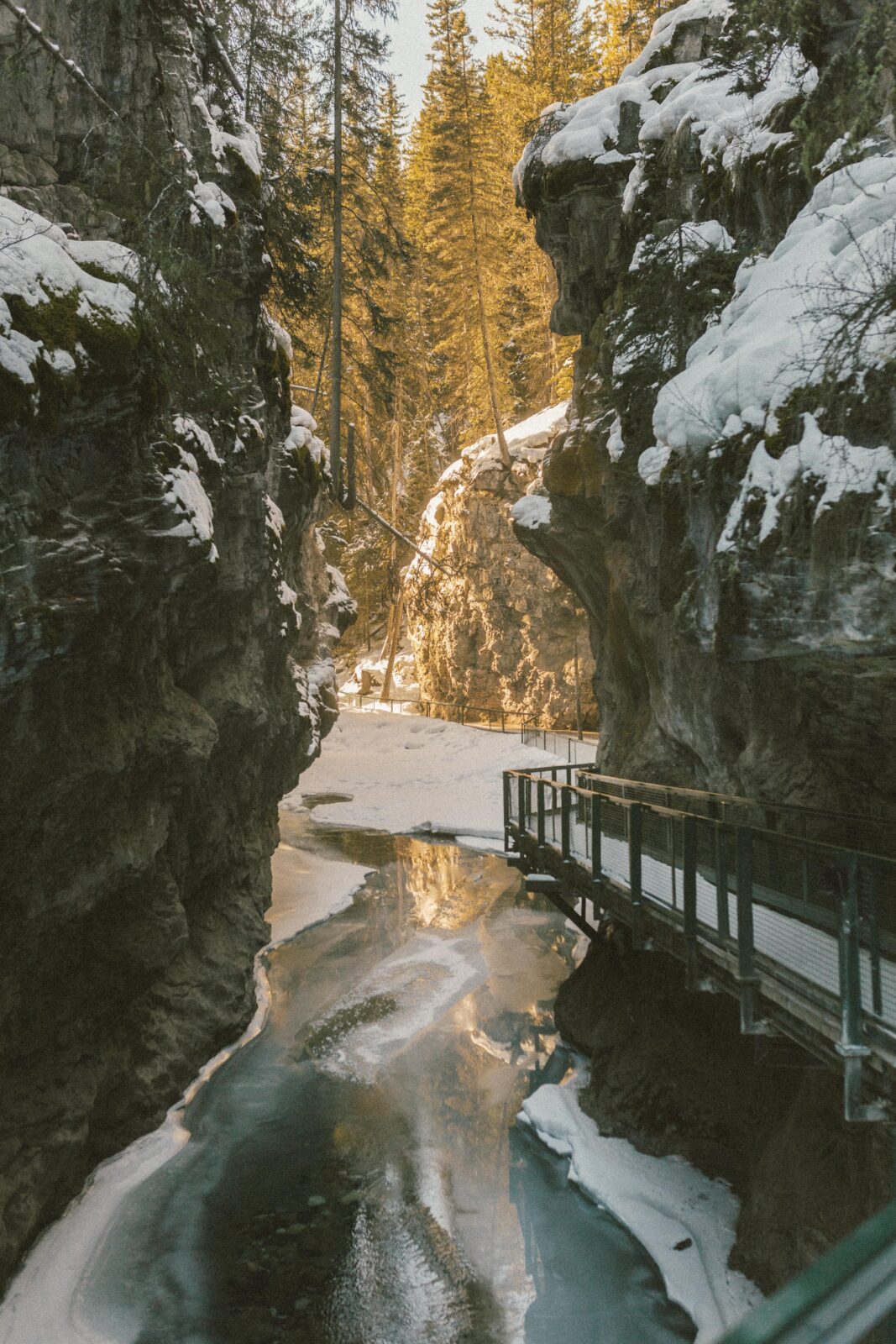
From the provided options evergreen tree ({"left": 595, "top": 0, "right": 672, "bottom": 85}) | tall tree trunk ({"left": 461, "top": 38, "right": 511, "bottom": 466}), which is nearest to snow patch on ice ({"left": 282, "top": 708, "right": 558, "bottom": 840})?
tall tree trunk ({"left": 461, "top": 38, "right": 511, "bottom": 466})

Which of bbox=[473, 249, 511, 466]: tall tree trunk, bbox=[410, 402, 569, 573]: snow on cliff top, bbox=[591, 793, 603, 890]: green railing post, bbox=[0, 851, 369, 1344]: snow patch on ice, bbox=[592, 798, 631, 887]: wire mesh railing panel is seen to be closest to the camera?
bbox=[0, 851, 369, 1344]: snow patch on ice

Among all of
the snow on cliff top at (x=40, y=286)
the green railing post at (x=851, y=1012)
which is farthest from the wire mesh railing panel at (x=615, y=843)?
the snow on cliff top at (x=40, y=286)

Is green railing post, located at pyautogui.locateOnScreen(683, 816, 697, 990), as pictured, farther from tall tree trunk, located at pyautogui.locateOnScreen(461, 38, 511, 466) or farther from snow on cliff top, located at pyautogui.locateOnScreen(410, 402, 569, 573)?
tall tree trunk, located at pyautogui.locateOnScreen(461, 38, 511, 466)

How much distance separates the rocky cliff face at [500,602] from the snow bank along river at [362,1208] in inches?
864

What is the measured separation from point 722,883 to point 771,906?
1.47 feet

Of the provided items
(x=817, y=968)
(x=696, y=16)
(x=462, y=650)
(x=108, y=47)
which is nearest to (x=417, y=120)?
(x=462, y=650)

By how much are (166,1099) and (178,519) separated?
23.5 ft

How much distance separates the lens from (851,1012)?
200 inches

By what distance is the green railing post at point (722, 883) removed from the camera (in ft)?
22.0

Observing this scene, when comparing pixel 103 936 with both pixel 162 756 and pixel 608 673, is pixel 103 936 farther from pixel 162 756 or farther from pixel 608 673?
pixel 608 673

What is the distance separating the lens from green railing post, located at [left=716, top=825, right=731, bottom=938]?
6.71 m

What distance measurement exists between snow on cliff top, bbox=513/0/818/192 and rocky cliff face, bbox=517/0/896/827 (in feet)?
0.14

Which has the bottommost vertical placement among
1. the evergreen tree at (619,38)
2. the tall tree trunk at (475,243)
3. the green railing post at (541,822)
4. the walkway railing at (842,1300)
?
the green railing post at (541,822)

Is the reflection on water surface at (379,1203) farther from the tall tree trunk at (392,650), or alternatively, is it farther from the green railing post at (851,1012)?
the tall tree trunk at (392,650)
